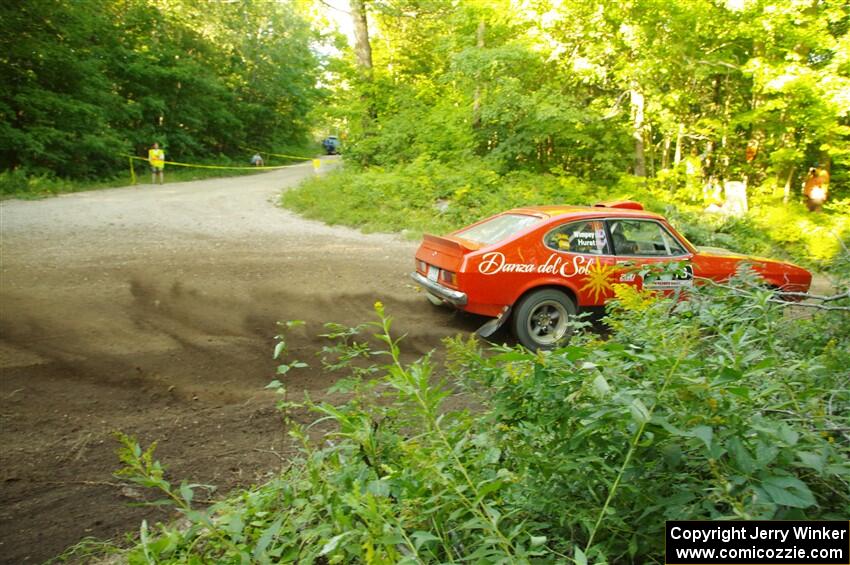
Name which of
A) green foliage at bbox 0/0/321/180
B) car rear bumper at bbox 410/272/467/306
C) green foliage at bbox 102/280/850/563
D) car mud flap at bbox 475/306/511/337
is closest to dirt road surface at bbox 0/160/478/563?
car rear bumper at bbox 410/272/467/306

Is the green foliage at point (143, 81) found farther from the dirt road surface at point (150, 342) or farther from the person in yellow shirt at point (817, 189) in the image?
the person in yellow shirt at point (817, 189)

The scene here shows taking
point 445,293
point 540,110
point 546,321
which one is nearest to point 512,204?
point 540,110

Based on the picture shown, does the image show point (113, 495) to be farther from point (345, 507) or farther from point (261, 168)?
point (261, 168)

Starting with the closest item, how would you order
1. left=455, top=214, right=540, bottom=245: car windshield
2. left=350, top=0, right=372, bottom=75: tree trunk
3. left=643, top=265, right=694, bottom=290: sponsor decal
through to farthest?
left=643, top=265, right=694, bottom=290: sponsor decal, left=455, top=214, right=540, bottom=245: car windshield, left=350, top=0, right=372, bottom=75: tree trunk

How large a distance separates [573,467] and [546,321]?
177 inches

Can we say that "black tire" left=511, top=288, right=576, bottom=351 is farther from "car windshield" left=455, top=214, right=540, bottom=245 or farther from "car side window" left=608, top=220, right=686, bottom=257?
"car side window" left=608, top=220, right=686, bottom=257

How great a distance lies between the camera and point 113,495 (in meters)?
3.17

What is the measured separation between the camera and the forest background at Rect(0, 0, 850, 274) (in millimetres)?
13172

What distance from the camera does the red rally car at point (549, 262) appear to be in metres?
5.73

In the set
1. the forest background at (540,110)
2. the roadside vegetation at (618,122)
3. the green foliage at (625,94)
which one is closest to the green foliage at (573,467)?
the forest background at (540,110)

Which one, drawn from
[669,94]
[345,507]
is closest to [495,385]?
[345,507]

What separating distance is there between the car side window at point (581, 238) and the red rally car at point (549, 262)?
11 millimetres

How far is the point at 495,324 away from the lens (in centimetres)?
558

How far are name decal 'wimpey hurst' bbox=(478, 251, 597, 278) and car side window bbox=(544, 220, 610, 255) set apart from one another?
13 centimetres
